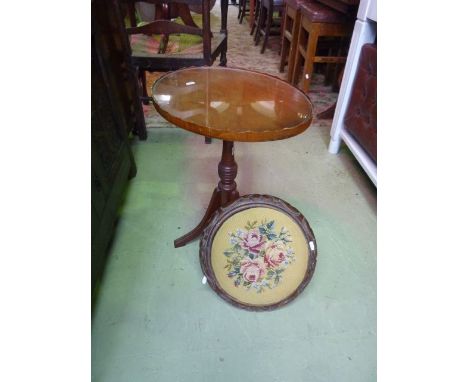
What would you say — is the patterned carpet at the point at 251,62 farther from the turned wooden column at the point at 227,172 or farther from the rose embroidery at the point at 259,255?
the rose embroidery at the point at 259,255

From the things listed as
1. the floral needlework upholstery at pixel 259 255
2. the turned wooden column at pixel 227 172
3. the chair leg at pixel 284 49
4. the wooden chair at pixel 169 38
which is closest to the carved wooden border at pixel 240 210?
the floral needlework upholstery at pixel 259 255

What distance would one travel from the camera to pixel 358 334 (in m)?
1.05

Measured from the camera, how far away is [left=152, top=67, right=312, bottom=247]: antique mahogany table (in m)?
0.79

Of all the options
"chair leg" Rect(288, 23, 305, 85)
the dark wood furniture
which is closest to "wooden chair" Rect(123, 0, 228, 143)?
the dark wood furniture

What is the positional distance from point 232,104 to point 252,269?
0.54 m

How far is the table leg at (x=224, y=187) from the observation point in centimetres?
106

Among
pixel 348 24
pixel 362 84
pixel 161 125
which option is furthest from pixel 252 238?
pixel 348 24

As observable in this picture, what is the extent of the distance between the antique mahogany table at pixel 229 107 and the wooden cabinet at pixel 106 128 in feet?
1.06

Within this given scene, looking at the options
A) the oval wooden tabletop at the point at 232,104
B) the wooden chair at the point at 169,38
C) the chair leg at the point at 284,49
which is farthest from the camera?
the chair leg at the point at 284,49

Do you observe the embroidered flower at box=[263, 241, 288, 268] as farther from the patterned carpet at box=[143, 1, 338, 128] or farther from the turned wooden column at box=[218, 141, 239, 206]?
the patterned carpet at box=[143, 1, 338, 128]

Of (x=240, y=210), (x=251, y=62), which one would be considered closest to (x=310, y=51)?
(x=251, y=62)

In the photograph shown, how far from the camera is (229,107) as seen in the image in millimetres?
898

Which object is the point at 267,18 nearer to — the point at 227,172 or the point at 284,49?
the point at 284,49

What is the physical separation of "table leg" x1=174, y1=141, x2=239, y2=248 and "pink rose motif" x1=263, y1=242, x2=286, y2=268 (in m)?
0.22
